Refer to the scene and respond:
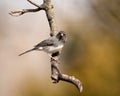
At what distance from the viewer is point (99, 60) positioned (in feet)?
35.3

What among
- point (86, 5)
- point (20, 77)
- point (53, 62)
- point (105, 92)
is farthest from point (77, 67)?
point (53, 62)

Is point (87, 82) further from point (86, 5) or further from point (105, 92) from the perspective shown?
point (86, 5)

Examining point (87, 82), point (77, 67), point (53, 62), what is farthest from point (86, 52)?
point (53, 62)

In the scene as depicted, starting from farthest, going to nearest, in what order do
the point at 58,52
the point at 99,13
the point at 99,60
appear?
1. the point at 99,60
2. the point at 99,13
3. the point at 58,52

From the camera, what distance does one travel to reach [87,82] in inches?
396

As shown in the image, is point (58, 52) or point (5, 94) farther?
point (5, 94)

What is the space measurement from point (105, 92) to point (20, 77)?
358cm

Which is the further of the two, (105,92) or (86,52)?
(86,52)

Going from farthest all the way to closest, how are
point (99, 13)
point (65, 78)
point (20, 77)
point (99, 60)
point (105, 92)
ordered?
point (20, 77)
point (99, 60)
point (105, 92)
point (99, 13)
point (65, 78)

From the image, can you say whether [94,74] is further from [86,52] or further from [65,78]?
[65,78]

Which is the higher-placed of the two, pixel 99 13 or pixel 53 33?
pixel 53 33

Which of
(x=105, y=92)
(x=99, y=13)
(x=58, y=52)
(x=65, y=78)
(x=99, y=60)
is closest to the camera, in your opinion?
(x=65, y=78)

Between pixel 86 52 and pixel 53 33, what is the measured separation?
29.6ft

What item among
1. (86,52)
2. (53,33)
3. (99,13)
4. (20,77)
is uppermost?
(53,33)
